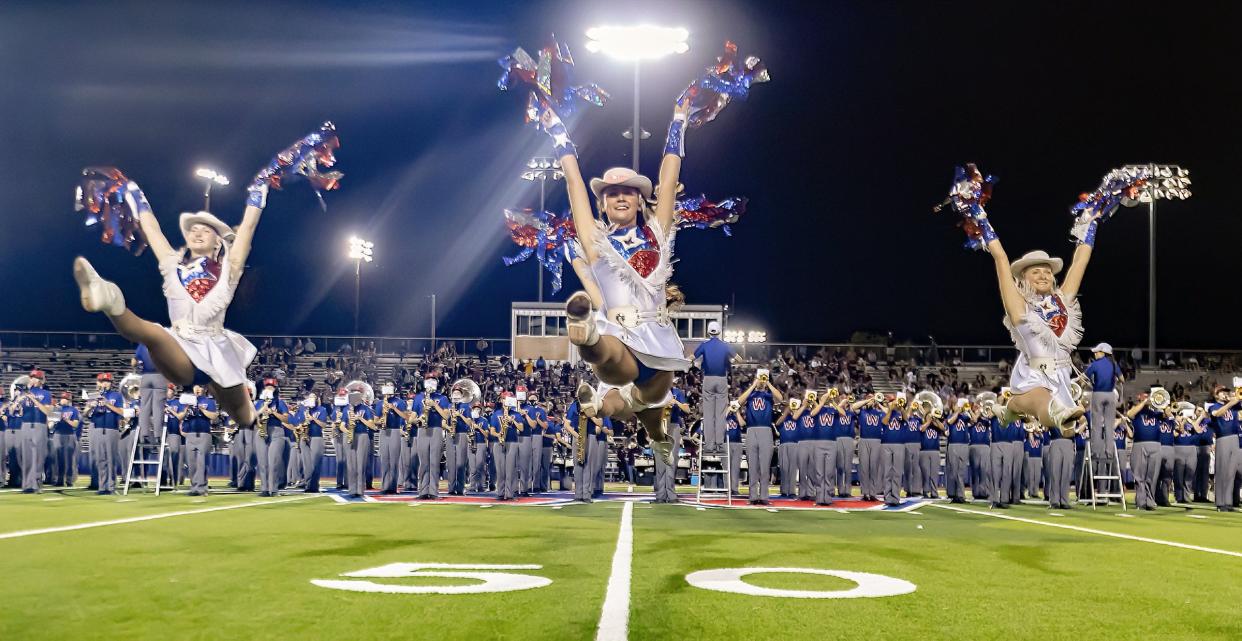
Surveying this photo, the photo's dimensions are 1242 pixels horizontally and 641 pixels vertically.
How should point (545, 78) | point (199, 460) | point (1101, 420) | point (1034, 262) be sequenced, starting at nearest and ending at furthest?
point (545, 78), point (1034, 262), point (1101, 420), point (199, 460)

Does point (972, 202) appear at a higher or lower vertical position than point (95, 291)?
higher

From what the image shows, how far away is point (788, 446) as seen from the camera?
2153 cm

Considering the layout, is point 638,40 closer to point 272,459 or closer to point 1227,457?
point 272,459

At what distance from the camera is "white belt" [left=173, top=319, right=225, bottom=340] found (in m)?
5.58

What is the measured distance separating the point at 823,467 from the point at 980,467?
482 cm

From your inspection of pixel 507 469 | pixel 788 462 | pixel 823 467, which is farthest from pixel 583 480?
pixel 823 467

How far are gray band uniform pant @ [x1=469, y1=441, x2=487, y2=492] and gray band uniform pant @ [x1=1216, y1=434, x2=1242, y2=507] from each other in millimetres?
16039

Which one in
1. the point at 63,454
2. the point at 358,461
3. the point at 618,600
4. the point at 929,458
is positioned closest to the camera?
the point at 618,600

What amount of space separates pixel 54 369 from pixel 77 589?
133 feet

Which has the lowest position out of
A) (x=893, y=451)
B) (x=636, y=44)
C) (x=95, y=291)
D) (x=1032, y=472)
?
(x=1032, y=472)

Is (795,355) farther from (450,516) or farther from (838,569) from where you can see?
(838,569)

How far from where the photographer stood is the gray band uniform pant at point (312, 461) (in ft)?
73.1

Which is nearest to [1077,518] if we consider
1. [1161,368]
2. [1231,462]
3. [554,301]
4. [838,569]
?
[1231,462]

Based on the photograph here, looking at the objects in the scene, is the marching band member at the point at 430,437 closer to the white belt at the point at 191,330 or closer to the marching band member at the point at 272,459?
the marching band member at the point at 272,459
